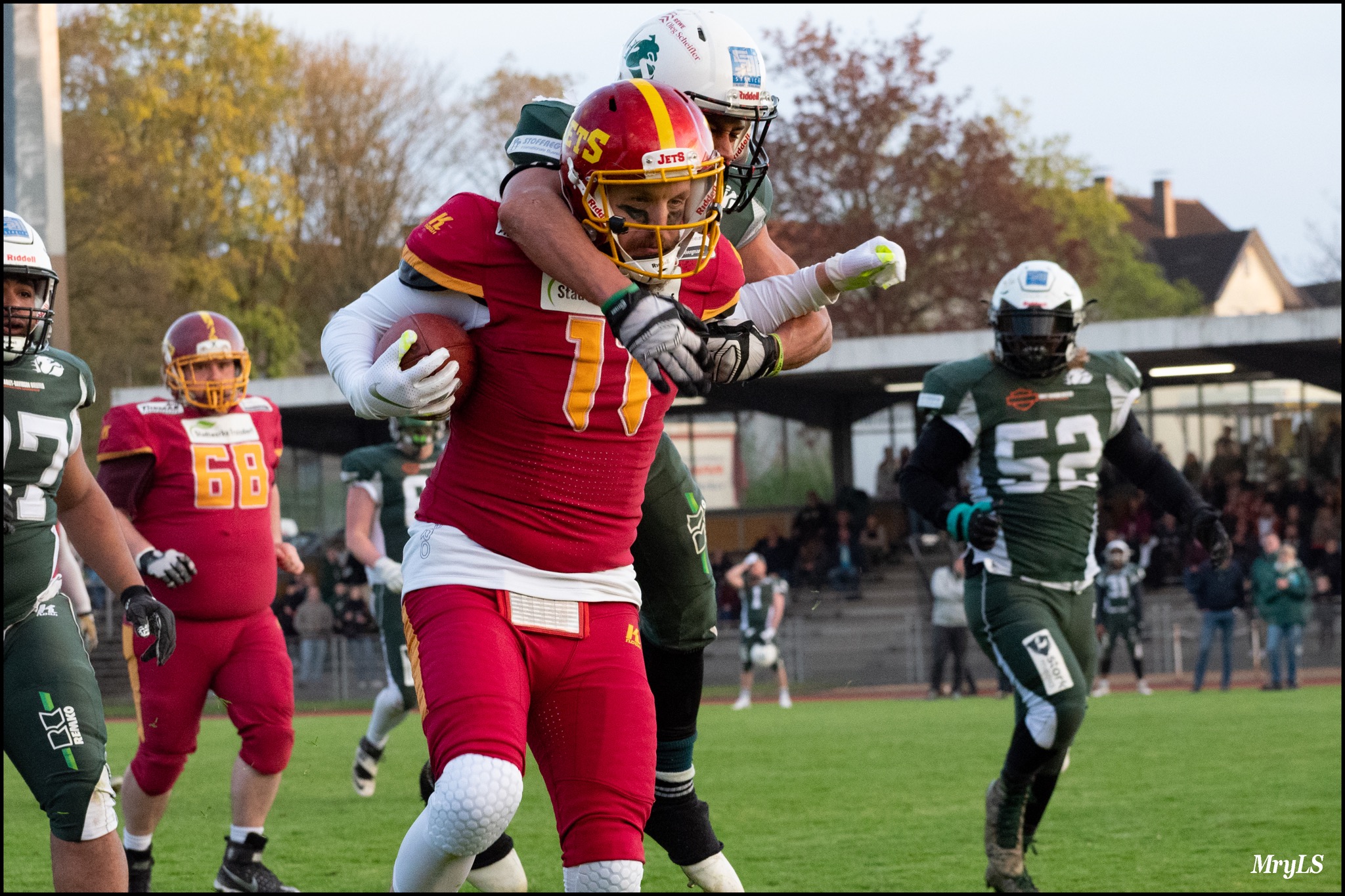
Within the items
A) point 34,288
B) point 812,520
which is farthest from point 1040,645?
point 812,520

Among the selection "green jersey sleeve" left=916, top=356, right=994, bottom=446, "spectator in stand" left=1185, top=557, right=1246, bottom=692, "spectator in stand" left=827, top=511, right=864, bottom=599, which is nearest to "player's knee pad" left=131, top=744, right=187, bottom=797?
"green jersey sleeve" left=916, top=356, right=994, bottom=446

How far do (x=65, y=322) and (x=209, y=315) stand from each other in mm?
3439

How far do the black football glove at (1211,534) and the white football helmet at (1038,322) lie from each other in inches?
36.0

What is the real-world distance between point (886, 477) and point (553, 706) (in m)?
28.2

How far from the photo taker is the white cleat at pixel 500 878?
18.3ft

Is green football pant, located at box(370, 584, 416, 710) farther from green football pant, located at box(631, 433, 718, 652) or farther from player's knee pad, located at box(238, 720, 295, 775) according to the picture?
green football pant, located at box(631, 433, 718, 652)

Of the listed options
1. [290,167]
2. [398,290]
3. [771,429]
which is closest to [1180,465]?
[771,429]

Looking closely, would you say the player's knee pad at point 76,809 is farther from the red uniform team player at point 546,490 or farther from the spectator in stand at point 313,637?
the spectator in stand at point 313,637

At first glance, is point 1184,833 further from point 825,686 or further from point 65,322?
point 825,686

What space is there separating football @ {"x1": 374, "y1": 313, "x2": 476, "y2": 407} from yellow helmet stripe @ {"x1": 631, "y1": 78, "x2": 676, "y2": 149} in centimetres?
64

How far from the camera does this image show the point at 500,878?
561 cm

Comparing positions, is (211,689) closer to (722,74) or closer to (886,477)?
(722,74)

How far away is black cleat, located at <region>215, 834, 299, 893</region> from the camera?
6.36m

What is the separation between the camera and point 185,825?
8.62m
